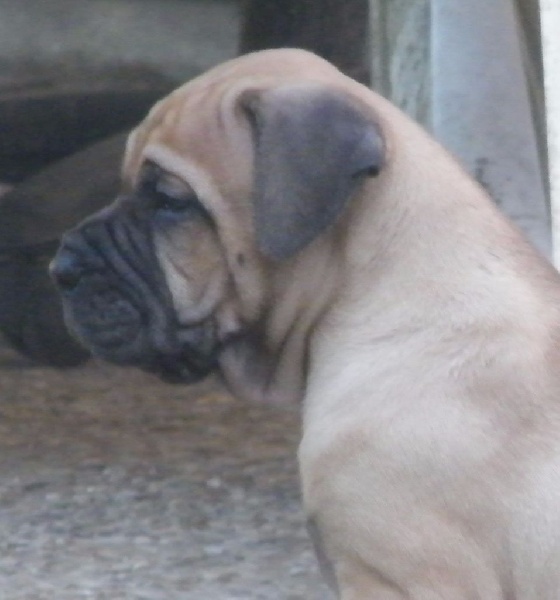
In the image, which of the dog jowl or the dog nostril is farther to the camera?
the dog nostril

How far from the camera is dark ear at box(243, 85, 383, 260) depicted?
2.87 metres

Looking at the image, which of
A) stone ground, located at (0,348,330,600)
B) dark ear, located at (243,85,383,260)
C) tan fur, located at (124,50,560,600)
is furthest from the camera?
stone ground, located at (0,348,330,600)

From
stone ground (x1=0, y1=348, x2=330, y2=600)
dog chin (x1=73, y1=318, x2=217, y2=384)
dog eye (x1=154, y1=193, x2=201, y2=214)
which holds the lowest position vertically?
stone ground (x1=0, y1=348, x2=330, y2=600)

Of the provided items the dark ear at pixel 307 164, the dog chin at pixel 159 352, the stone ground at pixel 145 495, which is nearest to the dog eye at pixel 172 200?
the dark ear at pixel 307 164

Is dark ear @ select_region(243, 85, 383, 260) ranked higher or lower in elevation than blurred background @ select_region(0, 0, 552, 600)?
higher

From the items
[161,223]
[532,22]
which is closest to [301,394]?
[161,223]

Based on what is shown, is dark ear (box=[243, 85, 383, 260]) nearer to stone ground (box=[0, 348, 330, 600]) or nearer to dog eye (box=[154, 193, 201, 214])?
dog eye (box=[154, 193, 201, 214])

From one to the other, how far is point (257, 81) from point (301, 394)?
2.37 feet

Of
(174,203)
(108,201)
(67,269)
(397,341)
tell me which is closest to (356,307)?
(397,341)

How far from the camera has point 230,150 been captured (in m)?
3.05

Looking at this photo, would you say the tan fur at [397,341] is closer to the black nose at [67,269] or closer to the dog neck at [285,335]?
the dog neck at [285,335]

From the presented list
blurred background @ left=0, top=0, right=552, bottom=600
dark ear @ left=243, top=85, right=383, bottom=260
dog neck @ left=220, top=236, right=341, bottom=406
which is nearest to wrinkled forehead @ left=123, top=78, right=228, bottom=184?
dark ear @ left=243, top=85, right=383, bottom=260

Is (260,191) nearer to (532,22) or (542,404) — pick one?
(542,404)

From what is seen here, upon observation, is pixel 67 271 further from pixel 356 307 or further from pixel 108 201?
pixel 108 201
